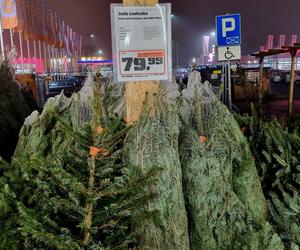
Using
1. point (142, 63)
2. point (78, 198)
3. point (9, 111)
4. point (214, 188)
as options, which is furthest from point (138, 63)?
point (9, 111)

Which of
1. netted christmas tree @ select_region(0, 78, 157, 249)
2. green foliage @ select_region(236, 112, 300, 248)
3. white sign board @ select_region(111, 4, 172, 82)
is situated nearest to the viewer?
netted christmas tree @ select_region(0, 78, 157, 249)

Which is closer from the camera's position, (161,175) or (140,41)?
(161,175)

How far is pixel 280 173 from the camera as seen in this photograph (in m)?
3.19

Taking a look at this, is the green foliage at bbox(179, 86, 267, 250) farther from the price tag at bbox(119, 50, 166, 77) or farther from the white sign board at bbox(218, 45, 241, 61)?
the white sign board at bbox(218, 45, 241, 61)

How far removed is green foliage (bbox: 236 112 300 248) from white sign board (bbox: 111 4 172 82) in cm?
143

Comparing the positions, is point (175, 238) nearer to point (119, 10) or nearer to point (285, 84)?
point (119, 10)

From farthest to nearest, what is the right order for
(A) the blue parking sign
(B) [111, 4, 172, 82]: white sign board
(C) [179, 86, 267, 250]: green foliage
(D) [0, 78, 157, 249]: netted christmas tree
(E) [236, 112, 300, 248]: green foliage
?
(A) the blue parking sign
(E) [236, 112, 300, 248]: green foliage
(B) [111, 4, 172, 82]: white sign board
(C) [179, 86, 267, 250]: green foliage
(D) [0, 78, 157, 249]: netted christmas tree

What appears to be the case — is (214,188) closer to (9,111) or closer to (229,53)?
(9,111)

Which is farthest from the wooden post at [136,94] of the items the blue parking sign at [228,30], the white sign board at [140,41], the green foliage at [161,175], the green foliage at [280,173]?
the blue parking sign at [228,30]

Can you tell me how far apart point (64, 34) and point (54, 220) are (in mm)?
39330

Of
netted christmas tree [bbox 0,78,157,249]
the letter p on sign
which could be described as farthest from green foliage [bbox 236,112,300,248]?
the letter p on sign

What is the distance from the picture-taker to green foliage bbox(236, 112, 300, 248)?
2.80 meters

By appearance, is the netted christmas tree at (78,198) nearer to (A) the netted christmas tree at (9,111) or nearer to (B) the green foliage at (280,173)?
(B) the green foliage at (280,173)

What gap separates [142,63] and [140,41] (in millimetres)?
150
